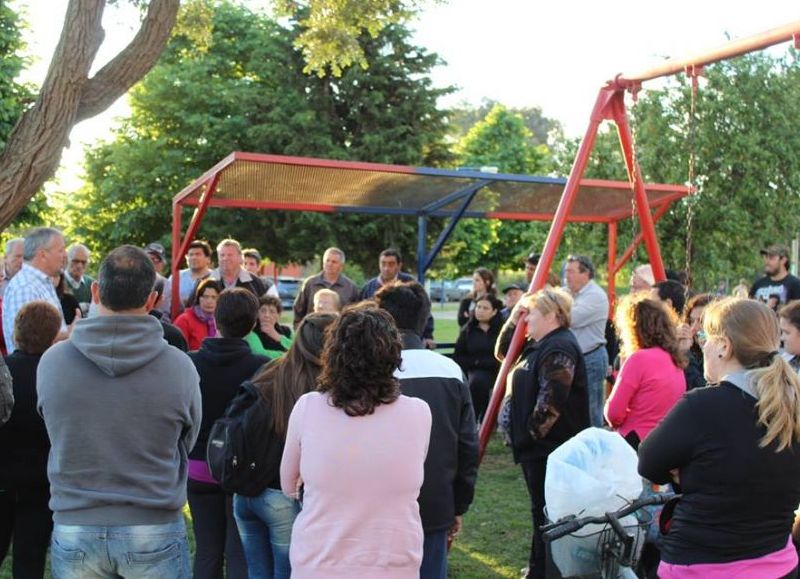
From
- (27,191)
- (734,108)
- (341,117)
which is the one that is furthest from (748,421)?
(341,117)

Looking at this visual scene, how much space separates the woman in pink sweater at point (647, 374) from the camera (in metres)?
5.11

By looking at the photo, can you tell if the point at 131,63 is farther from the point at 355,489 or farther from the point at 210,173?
the point at 355,489

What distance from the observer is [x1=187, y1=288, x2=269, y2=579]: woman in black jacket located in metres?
4.25

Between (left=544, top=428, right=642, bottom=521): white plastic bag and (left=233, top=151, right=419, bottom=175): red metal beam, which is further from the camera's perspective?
(left=233, top=151, right=419, bottom=175): red metal beam

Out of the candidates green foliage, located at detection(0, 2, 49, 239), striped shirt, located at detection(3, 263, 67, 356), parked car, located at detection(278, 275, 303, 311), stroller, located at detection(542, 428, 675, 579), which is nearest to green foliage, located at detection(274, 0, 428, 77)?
striped shirt, located at detection(3, 263, 67, 356)

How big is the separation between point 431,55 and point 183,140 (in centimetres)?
853

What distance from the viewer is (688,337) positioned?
19.2 feet

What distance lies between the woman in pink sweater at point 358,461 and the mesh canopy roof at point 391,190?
595 centimetres

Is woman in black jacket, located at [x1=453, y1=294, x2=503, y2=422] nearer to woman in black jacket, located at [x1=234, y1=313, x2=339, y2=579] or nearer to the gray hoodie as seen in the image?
woman in black jacket, located at [x1=234, y1=313, x2=339, y2=579]

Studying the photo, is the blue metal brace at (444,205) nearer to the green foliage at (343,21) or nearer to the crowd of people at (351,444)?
the green foliage at (343,21)

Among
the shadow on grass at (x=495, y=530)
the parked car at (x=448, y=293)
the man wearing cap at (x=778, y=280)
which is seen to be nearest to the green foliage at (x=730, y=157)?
the man wearing cap at (x=778, y=280)

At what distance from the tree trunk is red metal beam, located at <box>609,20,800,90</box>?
5.00 meters

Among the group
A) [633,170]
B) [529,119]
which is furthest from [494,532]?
[529,119]

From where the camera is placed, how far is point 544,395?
5.10 meters
